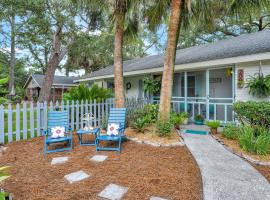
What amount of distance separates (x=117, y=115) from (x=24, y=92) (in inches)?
1228

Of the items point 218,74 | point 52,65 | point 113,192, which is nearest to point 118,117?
point 113,192

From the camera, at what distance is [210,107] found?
8.92 meters

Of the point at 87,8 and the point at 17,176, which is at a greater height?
the point at 87,8

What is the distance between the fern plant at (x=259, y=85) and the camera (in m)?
6.77

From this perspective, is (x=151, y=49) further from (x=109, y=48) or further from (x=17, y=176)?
(x=17, y=176)

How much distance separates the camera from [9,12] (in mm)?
13500

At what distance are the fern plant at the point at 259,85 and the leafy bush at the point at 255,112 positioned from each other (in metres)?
1.04

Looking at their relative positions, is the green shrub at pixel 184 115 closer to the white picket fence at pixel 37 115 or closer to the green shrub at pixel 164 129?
the white picket fence at pixel 37 115

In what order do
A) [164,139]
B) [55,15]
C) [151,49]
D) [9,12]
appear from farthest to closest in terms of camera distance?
1. [151,49]
2. [55,15]
3. [9,12]
4. [164,139]

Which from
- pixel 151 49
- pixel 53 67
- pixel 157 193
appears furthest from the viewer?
Result: pixel 151 49

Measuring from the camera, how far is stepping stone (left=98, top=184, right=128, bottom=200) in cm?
305

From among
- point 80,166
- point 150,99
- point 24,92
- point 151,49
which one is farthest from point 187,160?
point 24,92

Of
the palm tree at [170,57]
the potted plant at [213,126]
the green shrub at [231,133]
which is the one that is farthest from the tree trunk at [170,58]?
the green shrub at [231,133]

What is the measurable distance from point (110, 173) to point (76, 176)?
0.65m
